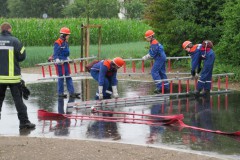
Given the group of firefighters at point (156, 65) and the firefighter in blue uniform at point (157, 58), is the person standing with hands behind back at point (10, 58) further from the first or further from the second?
the firefighter in blue uniform at point (157, 58)

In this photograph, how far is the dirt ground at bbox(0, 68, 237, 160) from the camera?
27.8 feet

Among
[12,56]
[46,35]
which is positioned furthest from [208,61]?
[46,35]

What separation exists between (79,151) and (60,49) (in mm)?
6415

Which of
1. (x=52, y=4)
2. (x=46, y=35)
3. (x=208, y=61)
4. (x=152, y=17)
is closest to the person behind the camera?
(x=208, y=61)

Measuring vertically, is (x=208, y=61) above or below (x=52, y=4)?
below

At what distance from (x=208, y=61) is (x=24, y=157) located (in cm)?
785

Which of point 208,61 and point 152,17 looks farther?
point 152,17

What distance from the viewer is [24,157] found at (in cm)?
845

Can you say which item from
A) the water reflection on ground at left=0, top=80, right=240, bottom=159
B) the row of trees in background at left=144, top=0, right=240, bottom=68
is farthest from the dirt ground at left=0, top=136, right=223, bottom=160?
the row of trees in background at left=144, top=0, right=240, bottom=68

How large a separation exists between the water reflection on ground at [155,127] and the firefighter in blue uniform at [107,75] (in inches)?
21.9

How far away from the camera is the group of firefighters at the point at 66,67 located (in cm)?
1070

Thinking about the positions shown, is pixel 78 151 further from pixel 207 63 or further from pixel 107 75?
pixel 207 63

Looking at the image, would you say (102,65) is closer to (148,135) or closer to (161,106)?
(161,106)

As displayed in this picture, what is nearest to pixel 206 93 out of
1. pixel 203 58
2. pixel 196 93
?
pixel 196 93
